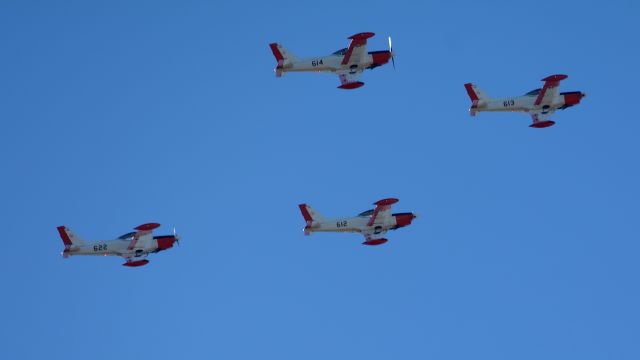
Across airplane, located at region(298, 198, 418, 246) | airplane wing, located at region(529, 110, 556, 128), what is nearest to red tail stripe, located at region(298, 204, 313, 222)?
airplane, located at region(298, 198, 418, 246)

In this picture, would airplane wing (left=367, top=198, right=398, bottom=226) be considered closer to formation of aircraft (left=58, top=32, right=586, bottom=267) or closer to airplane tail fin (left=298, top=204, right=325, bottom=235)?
formation of aircraft (left=58, top=32, right=586, bottom=267)

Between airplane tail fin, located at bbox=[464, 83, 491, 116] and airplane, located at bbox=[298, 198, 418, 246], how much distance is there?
8042 mm

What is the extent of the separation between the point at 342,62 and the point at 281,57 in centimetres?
413

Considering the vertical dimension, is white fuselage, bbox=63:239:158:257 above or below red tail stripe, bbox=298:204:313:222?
below

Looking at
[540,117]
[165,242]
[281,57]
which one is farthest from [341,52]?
[165,242]

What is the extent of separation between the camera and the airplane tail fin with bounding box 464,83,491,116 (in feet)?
468

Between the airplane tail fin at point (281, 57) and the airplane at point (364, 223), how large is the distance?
30.9 feet

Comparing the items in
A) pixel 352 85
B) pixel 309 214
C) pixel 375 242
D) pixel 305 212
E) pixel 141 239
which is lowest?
pixel 375 242

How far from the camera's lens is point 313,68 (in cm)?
14212

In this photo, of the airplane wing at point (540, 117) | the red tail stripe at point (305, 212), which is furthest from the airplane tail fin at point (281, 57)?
the airplane wing at point (540, 117)

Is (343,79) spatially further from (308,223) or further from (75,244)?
(75,244)

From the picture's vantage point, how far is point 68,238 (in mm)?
142250

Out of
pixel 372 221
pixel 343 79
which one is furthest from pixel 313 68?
pixel 372 221

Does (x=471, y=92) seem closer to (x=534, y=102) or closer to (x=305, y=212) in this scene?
(x=534, y=102)
